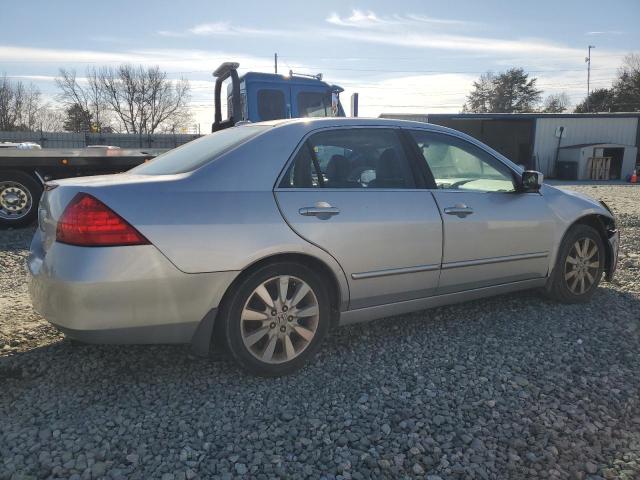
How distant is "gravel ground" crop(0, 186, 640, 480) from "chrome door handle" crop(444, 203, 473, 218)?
871 mm

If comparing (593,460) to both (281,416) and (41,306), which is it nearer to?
(281,416)

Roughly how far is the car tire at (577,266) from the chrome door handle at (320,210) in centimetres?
220

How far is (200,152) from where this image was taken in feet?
10.8

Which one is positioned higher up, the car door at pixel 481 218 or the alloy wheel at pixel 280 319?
the car door at pixel 481 218

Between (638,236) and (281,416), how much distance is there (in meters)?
7.03

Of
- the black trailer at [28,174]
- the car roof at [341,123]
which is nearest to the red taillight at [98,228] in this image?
the car roof at [341,123]

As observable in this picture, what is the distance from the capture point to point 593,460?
2.29m

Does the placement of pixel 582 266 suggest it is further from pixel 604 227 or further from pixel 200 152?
pixel 200 152

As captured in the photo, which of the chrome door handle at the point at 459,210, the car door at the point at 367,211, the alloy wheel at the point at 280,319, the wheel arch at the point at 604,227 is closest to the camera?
the alloy wheel at the point at 280,319

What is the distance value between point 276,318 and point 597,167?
28.9 m

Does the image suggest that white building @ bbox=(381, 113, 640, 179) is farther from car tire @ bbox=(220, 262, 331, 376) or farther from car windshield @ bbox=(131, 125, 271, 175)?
car tire @ bbox=(220, 262, 331, 376)

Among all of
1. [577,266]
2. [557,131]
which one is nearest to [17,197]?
[577,266]

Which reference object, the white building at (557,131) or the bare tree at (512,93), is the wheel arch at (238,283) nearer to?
the white building at (557,131)

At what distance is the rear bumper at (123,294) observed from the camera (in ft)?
8.36
